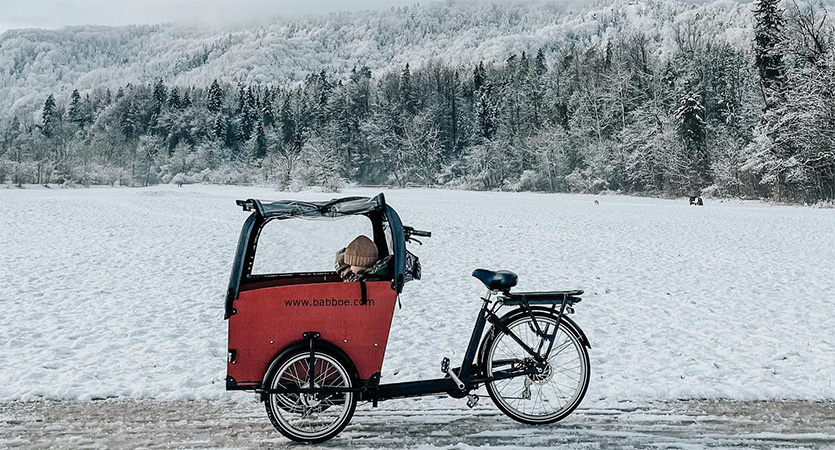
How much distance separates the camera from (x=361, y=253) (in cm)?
461

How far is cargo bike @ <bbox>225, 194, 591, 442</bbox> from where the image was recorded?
176 inches

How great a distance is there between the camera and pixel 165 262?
14633 millimetres

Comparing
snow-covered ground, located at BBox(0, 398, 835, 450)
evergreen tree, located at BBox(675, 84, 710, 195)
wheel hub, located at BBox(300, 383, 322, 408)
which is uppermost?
evergreen tree, located at BBox(675, 84, 710, 195)

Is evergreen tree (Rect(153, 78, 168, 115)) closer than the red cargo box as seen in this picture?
No

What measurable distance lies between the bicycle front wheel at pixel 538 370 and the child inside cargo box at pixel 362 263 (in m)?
1.02

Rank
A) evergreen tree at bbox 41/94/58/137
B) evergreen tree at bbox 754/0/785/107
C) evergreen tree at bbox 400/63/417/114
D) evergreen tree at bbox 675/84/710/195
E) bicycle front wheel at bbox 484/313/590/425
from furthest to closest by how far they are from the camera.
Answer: evergreen tree at bbox 41/94/58/137, evergreen tree at bbox 400/63/417/114, evergreen tree at bbox 675/84/710/195, evergreen tree at bbox 754/0/785/107, bicycle front wheel at bbox 484/313/590/425

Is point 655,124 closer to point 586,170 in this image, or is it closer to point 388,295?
point 586,170

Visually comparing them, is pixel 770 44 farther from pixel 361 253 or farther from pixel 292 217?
pixel 292 217

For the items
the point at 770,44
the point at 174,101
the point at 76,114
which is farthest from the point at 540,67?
the point at 76,114

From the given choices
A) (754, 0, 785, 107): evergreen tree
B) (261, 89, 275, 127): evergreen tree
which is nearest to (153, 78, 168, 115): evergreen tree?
(261, 89, 275, 127): evergreen tree

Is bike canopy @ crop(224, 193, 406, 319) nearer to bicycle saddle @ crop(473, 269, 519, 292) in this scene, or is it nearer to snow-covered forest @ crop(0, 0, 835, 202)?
bicycle saddle @ crop(473, 269, 519, 292)

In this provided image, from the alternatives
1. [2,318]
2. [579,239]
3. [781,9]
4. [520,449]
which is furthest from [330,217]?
[781,9]

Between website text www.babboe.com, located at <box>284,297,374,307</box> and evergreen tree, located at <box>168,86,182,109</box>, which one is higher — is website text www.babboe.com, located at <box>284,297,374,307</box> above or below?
below

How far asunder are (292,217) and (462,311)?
208 inches
